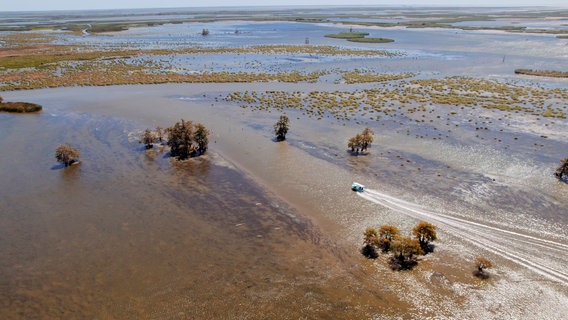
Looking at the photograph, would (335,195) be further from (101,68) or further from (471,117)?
(101,68)

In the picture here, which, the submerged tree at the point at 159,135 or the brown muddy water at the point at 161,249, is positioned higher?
the submerged tree at the point at 159,135

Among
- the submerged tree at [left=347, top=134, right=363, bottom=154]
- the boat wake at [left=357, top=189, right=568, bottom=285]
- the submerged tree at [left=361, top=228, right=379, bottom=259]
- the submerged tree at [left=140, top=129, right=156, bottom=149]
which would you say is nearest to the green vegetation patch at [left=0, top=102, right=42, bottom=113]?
the submerged tree at [left=140, top=129, right=156, bottom=149]

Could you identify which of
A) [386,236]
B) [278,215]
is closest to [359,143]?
[278,215]

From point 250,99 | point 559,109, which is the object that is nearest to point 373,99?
point 250,99

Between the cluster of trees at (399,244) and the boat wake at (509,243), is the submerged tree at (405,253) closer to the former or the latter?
the cluster of trees at (399,244)

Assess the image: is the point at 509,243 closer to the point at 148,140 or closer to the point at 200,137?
the point at 200,137

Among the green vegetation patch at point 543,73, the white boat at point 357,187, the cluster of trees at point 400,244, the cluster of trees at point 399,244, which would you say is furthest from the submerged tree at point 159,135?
the green vegetation patch at point 543,73

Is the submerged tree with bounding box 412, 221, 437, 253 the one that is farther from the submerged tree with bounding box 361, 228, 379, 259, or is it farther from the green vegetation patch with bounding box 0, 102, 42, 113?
the green vegetation patch with bounding box 0, 102, 42, 113
